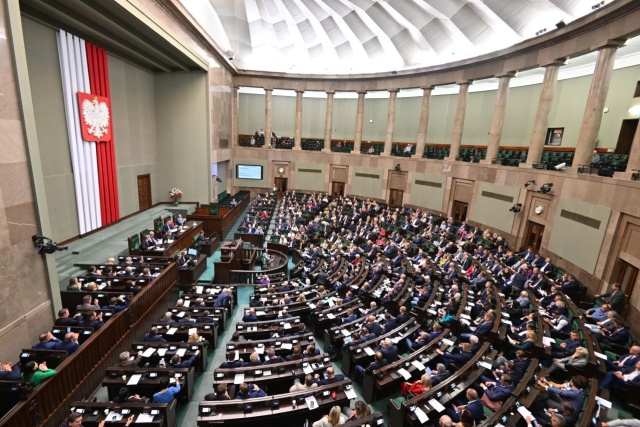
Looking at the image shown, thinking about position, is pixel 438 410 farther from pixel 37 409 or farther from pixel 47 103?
pixel 47 103

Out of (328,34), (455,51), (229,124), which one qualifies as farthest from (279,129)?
(455,51)

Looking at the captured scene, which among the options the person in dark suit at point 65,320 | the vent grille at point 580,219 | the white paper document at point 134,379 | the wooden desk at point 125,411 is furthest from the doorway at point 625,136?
the person in dark suit at point 65,320

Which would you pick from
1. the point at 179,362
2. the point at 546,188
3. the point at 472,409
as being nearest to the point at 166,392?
the point at 179,362

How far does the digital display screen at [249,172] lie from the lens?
27.2 metres

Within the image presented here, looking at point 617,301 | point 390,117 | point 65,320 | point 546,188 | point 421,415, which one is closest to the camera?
point 421,415

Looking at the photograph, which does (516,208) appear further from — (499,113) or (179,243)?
(179,243)

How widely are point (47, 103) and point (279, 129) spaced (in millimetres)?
21631

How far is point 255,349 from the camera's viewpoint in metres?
6.97

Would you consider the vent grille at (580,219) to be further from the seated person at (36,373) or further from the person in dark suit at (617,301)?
the seated person at (36,373)

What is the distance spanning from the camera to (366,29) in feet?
72.2

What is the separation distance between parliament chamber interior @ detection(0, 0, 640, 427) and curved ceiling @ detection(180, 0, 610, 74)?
138 mm

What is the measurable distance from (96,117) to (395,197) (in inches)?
737

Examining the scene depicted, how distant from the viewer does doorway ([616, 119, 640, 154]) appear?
14695mm

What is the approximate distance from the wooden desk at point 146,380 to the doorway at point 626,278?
38.1ft
